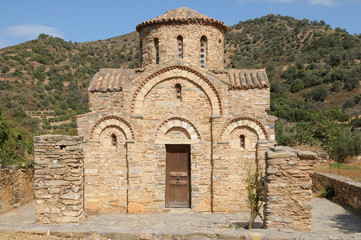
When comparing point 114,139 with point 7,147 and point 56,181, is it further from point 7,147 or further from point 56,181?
point 7,147

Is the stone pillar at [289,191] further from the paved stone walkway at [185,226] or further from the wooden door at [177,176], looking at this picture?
the wooden door at [177,176]

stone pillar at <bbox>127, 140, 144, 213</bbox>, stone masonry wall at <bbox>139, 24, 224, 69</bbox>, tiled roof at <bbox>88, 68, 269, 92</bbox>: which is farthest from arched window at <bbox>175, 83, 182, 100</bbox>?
stone pillar at <bbox>127, 140, 144, 213</bbox>

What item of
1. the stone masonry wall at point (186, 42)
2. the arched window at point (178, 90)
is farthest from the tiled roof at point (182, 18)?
the arched window at point (178, 90)

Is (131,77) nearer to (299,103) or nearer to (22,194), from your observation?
(22,194)

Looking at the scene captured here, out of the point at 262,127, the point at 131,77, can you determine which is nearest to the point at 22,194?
the point at 131,77

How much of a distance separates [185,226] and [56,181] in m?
Answer: 3.60

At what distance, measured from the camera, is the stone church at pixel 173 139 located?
11.0 metres

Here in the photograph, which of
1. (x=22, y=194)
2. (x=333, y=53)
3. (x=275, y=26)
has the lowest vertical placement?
(x=22, y=194)

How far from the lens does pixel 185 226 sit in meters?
9.18

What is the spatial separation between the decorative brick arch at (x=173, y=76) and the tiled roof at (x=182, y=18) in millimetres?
2075

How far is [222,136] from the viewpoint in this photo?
11.1 m

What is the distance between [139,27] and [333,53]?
33.3 metres

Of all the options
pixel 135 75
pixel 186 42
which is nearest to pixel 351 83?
pixel 186 42

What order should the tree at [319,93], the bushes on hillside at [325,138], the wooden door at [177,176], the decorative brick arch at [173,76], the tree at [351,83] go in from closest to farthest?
1. the decorative brick arch at [173,76]
2. the wooden door at [177,176]
3. the bushes on hillside at [325,138]
4. the tree at [351,83]
5. the tree at [319,93]
